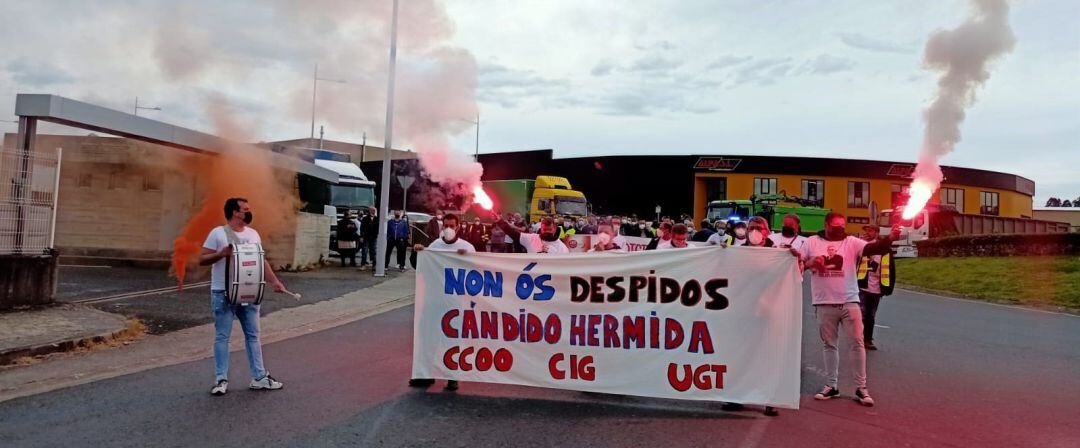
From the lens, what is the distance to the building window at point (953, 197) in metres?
46.5

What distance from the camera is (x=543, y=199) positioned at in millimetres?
28094

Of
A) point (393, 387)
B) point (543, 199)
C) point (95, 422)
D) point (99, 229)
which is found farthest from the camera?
point (543, 199)

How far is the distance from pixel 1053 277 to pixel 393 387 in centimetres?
2064

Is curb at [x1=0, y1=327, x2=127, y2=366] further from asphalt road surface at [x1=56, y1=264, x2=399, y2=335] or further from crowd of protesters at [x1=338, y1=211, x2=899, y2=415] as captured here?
crowd of protesters at [x1=338, y1=211, x2=899, y2=415]

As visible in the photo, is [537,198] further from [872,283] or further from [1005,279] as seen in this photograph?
[872,283]

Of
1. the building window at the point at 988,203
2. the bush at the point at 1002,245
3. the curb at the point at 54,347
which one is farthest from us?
the building window at the point at 988,203

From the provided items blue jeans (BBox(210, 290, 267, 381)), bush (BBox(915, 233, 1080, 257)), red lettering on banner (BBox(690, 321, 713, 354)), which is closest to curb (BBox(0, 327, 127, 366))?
blue jeans (BBox(210, 290, 267, 381))

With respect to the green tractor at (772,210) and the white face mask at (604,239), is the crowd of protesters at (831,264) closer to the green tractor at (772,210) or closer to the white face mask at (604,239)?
the white face mask at (604,239)

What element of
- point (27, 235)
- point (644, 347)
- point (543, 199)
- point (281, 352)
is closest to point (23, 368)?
point (281, 352)

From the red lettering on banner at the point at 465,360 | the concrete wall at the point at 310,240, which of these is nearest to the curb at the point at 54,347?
the red lettering on banner at the point at 465,360

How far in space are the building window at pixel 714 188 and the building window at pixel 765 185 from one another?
6.86 feet

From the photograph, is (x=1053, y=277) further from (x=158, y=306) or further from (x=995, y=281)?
(x=158, y=306)

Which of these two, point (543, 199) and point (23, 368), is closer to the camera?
point (23, 368)

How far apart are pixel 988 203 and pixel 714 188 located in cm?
1984
